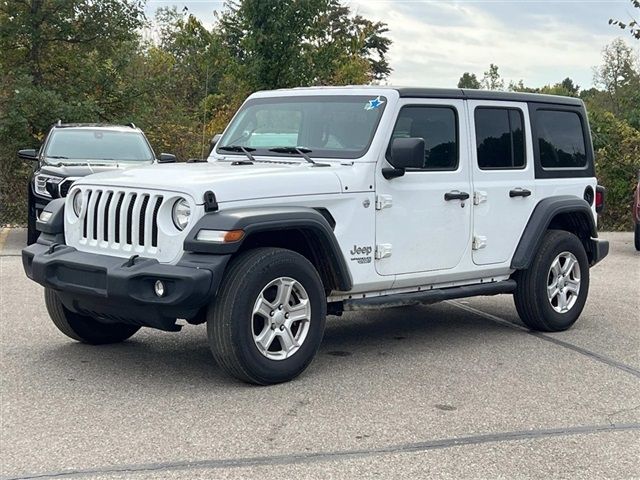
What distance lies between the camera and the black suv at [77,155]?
10.8 meters

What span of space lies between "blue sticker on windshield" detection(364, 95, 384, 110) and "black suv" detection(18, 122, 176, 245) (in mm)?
5359

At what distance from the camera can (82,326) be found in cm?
628

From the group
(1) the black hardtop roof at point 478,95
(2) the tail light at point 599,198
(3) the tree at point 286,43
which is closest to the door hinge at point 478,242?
(1) the black hardtop roof at point 478,95

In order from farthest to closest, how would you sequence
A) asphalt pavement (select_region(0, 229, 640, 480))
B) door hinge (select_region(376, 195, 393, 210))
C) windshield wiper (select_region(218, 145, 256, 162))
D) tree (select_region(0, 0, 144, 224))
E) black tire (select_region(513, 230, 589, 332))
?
tree (select_region(0, 0, 144, 224)) → black tire (select_region(513, 230, 589, 332)) → windshield wiper (select_region(218, 145, 256, 162)) → door hinge (select_region(376, 195, 393, 210)) → asphalt pavement (select_region(0, 229, 640, 480))

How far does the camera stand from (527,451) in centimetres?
439

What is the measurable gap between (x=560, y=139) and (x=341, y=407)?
368 centimetres

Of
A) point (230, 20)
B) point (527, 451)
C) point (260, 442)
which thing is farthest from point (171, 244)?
point (230, 20)

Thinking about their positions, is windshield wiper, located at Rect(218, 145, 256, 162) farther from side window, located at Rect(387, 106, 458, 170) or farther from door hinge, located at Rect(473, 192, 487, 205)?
door hinge, located at Rect(473, 192, 487, 205)

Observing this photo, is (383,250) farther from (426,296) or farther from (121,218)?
(121,218)

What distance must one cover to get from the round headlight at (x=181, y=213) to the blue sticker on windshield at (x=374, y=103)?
Result: 1.74 meters

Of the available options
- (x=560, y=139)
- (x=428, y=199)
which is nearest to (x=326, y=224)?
(x=428, y=199)

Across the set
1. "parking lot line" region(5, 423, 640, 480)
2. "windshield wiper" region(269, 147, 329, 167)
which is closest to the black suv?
"windshield wiper" region(269, 147, 329, 167)

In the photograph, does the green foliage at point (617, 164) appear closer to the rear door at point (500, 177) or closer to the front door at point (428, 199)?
the rear door at point (500, 177)

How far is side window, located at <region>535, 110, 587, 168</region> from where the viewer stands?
24.1ft
